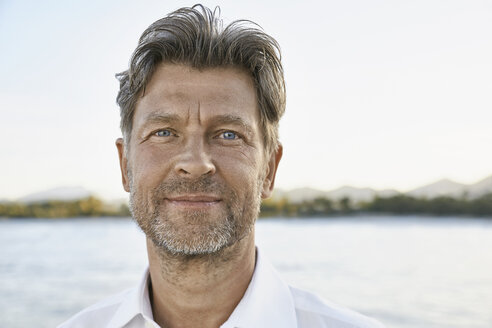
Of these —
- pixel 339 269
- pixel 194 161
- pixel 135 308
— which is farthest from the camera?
pixel 339 269

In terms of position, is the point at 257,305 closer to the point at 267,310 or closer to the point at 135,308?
the point at 267,310

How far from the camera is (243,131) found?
2.01 m

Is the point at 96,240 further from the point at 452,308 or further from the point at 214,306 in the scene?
the point at 214,306

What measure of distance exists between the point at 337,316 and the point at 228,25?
1.26 m

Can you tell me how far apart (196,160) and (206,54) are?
1.48 feet

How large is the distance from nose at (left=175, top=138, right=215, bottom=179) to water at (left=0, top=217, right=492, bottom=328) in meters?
9.56

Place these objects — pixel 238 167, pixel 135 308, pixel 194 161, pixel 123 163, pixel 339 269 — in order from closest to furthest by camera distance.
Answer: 1. pixel 194 161
2. pixel 238 167
3. pixel 135 308
4. pixel 123 163
5. pixel 339 269

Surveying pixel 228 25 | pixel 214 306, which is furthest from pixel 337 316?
pixel 228 25

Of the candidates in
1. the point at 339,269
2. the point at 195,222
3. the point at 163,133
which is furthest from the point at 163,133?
the point at 339,269

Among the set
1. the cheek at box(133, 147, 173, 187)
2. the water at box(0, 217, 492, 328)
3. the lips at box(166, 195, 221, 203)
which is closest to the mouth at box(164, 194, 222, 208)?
the lips at box(166, 195, 221, 203)

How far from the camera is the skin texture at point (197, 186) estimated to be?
1.88 meters

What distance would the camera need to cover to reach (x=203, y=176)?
6.09 feet

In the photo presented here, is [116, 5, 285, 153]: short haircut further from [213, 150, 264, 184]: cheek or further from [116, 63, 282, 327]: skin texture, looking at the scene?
[213, 150, 264, 184]: cheek

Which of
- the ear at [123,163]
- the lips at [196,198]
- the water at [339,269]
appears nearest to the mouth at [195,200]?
the lips at [196,198]
